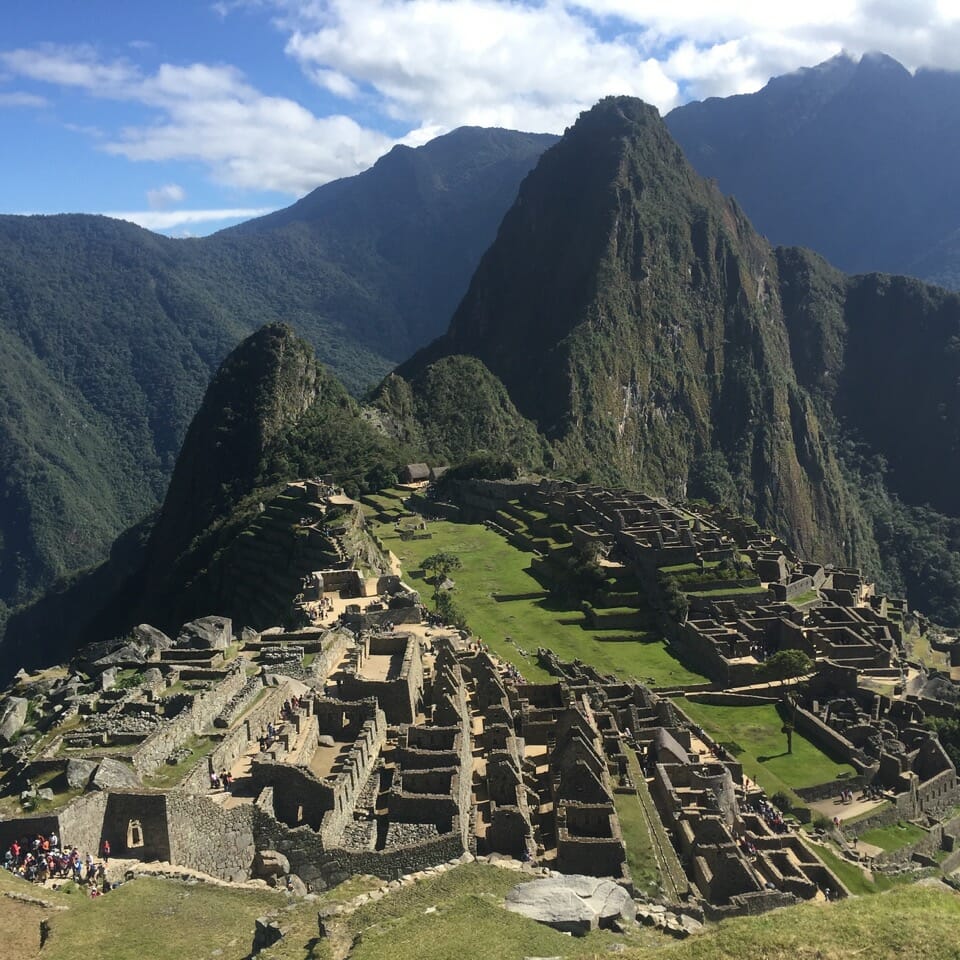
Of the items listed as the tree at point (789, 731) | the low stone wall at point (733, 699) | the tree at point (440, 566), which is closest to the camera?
the tree at point (789, 731)

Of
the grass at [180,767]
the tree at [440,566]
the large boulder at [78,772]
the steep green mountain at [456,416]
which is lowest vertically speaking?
the tree at [440,566]

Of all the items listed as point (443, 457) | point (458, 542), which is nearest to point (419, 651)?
point (458, 542)

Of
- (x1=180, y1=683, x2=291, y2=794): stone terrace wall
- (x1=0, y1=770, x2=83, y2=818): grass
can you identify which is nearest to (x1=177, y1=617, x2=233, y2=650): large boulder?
(x1=180, y1=683, x2=291, y2=794): stone terrace wall

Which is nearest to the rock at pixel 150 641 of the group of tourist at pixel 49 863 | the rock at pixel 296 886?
the group of tourist at pixel 49 863

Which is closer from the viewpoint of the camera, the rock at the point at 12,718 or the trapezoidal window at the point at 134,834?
the trapezoidal window at the point at 134,834

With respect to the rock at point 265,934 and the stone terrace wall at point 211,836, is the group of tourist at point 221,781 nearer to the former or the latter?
the stone terrace wall at point 211,836

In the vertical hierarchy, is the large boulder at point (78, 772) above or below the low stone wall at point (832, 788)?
above

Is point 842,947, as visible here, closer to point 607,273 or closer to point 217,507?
point 217,507
